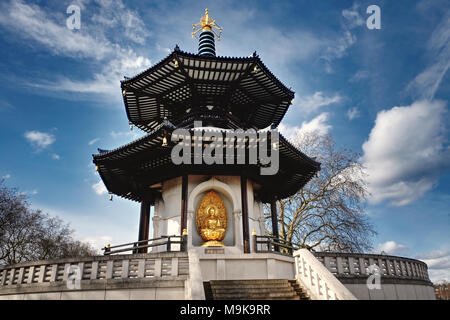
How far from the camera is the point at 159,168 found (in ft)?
51.0

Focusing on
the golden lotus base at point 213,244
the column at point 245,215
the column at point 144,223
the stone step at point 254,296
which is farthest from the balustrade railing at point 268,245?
the column at point 144,223

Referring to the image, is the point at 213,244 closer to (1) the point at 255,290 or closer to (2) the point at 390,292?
(1) the point at 255,290

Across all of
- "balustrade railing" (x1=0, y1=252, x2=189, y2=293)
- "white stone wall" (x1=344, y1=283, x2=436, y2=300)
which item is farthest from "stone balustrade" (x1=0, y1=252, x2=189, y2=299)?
"white stone wall" (x1=344, y1=283, x2=436, y2=300)

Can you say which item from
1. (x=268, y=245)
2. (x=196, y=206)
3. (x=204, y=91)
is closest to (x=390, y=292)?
(x=268, y=245)

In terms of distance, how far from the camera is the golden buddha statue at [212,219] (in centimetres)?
1424

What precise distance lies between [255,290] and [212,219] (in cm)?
519

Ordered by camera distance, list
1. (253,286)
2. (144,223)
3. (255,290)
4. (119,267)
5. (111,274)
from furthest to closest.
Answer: (144,223) < (119,267) < (111,274) < (253,286) < (255,290)

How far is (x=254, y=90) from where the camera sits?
54.2 ft

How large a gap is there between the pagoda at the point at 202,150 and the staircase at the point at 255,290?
2.80m

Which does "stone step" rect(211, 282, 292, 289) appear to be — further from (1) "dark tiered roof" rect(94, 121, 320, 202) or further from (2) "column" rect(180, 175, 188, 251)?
(1) "dark tiered roof" rect(94, 121, 320, 202)

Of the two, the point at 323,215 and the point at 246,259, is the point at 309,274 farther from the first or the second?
the point at 323,215

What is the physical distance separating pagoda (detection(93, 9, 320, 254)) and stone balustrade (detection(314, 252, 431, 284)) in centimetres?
370

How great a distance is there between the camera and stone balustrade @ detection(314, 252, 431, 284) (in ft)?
37.3
